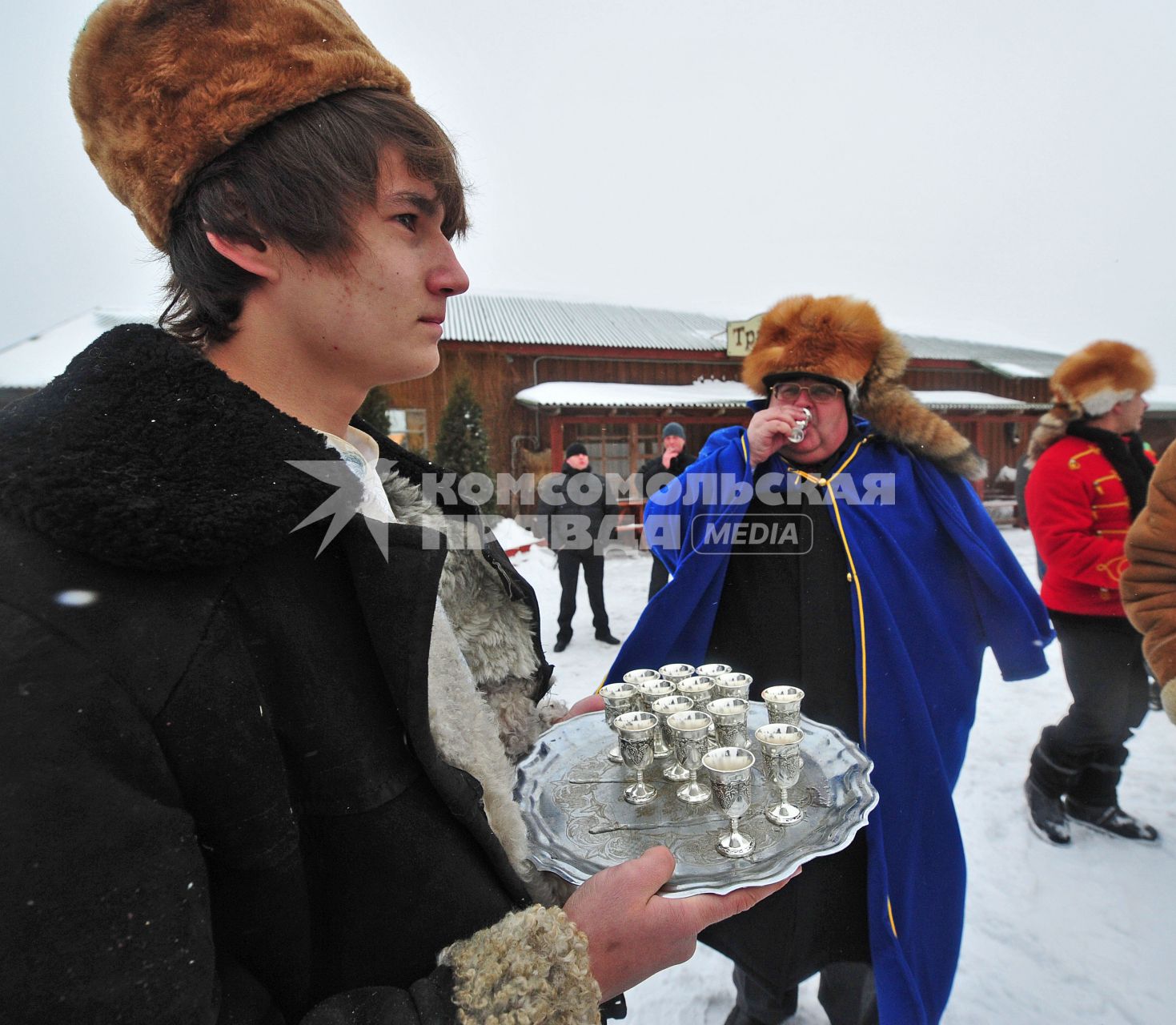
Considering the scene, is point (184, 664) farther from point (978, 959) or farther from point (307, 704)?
point (978, 959)

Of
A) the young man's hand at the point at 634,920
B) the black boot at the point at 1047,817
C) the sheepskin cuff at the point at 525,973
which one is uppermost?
the sheepskin cuff at the point at 525,973

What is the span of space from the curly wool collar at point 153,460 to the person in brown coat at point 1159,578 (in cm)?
252

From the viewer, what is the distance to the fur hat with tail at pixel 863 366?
2.20 m

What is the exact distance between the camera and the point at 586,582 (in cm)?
655

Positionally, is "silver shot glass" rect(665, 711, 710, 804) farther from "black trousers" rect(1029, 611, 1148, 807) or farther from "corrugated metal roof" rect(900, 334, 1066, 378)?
"corrugated metal roof" rect(900, 334, 1066, 378)

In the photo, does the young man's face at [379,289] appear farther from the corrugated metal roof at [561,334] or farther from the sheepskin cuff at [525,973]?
the corrugated metal roof at [561,334]

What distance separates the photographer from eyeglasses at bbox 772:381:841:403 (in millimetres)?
2240

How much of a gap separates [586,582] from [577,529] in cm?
62

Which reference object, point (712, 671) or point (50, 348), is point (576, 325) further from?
point (712, 671)

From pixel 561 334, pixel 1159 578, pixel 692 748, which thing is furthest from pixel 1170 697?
pixel 561 334

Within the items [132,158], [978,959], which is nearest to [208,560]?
[132,158]

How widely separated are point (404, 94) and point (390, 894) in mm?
1164

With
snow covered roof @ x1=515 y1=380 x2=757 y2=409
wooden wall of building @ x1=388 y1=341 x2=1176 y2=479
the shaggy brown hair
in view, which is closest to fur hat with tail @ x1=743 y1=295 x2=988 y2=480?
the shaggy brown hair

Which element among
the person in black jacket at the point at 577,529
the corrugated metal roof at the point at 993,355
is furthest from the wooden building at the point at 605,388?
the person in black jacket at the point at 577,529
